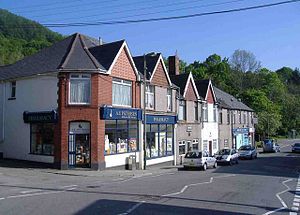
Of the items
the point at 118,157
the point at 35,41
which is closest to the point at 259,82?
the point at 35,41

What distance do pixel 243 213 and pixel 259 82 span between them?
98623 mm

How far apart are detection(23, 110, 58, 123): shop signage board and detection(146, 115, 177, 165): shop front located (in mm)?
8052

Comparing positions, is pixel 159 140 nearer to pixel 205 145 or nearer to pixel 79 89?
pixel 79 89

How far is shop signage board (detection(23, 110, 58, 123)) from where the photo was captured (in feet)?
82.6

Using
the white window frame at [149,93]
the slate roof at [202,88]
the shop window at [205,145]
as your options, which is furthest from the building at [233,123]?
the white window frame at [149,93]

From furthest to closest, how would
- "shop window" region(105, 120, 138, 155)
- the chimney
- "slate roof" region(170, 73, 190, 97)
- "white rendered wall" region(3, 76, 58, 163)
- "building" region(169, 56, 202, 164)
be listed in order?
the chimney, "slate roof" region(170, 73, 190, 97), "building" region(169, 56, 202, 164), "shop window" region(105, 120, 138, 155), "white rendered wall" region(3, 76, 58, 163)

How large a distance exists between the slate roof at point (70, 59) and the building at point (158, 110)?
3818 mm

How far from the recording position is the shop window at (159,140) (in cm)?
3153

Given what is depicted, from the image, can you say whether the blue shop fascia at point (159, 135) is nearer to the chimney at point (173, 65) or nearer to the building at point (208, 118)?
the building at point (208, 118)

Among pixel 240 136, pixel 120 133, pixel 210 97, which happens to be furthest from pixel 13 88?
pixel 240 136

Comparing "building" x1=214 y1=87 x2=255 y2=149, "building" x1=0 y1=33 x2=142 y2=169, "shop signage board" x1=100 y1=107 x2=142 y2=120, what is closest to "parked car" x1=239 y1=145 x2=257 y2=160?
"building" x1=214 y1=87 x2=255 y2=149

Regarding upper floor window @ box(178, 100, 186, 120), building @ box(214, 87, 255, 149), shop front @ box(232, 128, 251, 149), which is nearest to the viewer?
upper floor window @ box(178, 100, 186, 120)

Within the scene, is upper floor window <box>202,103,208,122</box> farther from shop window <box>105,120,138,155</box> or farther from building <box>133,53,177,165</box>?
shop window <box>105,120,138,155</box>

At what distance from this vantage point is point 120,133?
1098 inches
